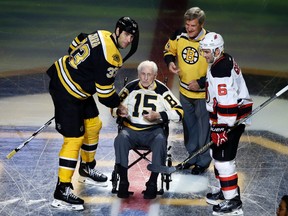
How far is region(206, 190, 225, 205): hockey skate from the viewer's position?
6.89 metres

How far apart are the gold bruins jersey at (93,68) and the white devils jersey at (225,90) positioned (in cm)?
76

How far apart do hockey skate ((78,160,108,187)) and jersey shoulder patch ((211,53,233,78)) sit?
153 centimetres

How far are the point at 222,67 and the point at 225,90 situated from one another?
0.60 ft

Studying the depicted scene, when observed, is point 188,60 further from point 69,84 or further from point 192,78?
point 69,84

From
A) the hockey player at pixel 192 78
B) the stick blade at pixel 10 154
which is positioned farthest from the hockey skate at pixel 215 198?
the stick blade at pixel 10 154

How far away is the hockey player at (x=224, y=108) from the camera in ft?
20.5

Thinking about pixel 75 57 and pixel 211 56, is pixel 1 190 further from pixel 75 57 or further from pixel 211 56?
pixel 211 56

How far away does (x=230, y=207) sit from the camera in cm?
668

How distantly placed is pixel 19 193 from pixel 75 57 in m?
1.29

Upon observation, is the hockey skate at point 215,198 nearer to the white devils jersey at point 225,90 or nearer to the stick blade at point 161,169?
the stick blade at point 161,169

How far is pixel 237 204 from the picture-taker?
6.70 m

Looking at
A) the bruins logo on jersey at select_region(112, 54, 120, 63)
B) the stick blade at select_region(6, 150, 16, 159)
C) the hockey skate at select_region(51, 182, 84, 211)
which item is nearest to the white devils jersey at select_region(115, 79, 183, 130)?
the bruins logo on jersey at select_region(112, 54, 120, 63)

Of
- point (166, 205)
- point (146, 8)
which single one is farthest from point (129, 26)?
point (146, 8)

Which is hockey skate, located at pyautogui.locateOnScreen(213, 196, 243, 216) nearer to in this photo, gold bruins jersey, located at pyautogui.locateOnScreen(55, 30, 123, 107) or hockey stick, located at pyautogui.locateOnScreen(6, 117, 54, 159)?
gold bruins jersey, located at pyautogui.locateOnScreen(55, 30, 123, 107)
